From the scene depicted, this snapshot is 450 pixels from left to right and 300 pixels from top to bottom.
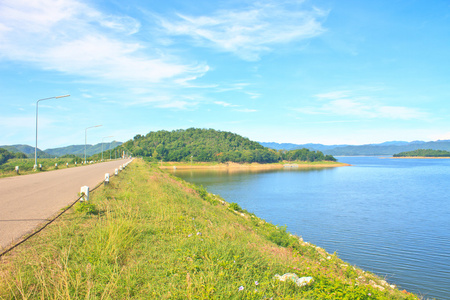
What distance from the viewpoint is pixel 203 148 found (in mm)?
151875

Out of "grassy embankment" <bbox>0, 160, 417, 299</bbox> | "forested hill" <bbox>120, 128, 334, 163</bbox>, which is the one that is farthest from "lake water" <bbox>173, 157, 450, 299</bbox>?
"forested hill" <bbox>120, 128, 334, 163</bbox>

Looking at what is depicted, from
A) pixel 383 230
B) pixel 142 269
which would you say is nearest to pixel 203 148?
pixel 383 230

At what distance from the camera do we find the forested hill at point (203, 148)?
437 feet

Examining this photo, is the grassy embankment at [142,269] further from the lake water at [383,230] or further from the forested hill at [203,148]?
the forested hill at [203,148]

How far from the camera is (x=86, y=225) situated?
7012 mm

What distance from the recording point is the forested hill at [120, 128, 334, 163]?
133262 millimetres

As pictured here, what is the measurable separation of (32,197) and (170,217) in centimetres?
585

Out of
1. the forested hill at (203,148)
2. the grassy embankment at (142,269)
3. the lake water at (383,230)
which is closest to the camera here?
the grassy embankment at (142,269)

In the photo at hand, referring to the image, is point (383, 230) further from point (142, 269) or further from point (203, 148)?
point (203, 148)

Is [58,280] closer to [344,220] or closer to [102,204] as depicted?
[102,204]

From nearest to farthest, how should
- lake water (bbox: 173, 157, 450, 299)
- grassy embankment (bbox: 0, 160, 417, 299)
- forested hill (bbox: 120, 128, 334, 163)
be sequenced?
grassy embankment (bbox: 0, 160, 417, 299) → lake water (bbox: 173, 157, 450, 299) → forested hill (bbox: 120, 128, 334, 163)

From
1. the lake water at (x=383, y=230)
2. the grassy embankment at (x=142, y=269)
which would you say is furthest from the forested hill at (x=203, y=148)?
the grassy embankment at (x=142, y=269)

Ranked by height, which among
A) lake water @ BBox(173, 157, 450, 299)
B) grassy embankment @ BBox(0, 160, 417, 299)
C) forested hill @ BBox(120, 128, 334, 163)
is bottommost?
lake water @ BBox(173, 157, 450, 299)

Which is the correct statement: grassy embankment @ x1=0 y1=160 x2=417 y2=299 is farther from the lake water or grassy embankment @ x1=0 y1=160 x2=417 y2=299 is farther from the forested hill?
the forested hill
